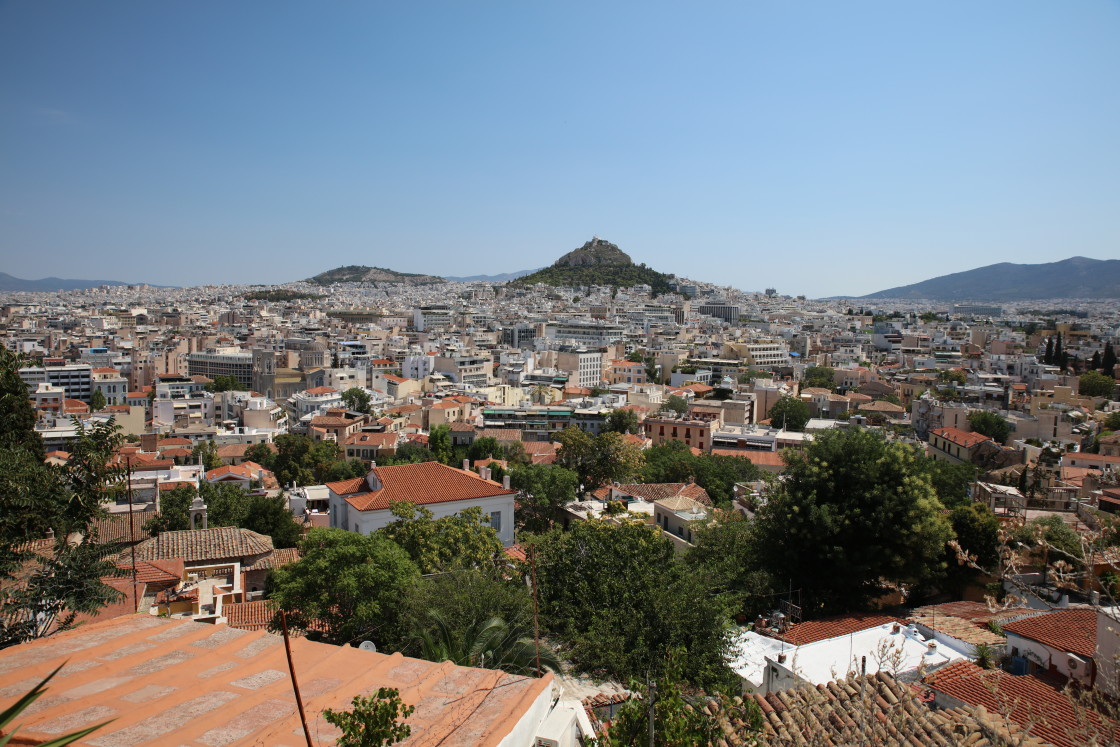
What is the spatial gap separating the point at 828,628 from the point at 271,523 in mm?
12699

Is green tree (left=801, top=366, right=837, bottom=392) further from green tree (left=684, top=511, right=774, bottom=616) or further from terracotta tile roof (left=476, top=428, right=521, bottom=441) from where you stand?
green tree (left=684, top=511, right=774, bottom=616)

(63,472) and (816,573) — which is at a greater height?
(63,472)

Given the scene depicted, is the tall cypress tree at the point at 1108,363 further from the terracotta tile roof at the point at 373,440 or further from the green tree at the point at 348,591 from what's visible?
the green tree at the point at 348,591

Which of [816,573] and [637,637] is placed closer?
[637,637]

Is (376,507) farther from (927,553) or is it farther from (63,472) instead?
(927,553)

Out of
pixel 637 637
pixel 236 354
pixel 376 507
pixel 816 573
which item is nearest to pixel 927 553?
pixel 816 573

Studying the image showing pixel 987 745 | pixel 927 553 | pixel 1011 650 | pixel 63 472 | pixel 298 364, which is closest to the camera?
pixel 987 745

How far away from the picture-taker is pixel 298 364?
67312 millimetres

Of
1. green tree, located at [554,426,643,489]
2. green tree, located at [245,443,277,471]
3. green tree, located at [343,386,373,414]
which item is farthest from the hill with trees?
green tree, located at [554,426,643,489]

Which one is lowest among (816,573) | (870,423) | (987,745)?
(870,423)

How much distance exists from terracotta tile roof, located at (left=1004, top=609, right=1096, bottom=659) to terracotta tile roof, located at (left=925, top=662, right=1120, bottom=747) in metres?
0.50

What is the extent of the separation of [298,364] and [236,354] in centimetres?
658

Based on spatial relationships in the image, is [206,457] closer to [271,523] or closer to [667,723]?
[271,523]

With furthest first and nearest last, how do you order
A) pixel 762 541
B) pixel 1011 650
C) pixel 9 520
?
pixel 762 541 → pixel 1011 650 → pixel 9 520
